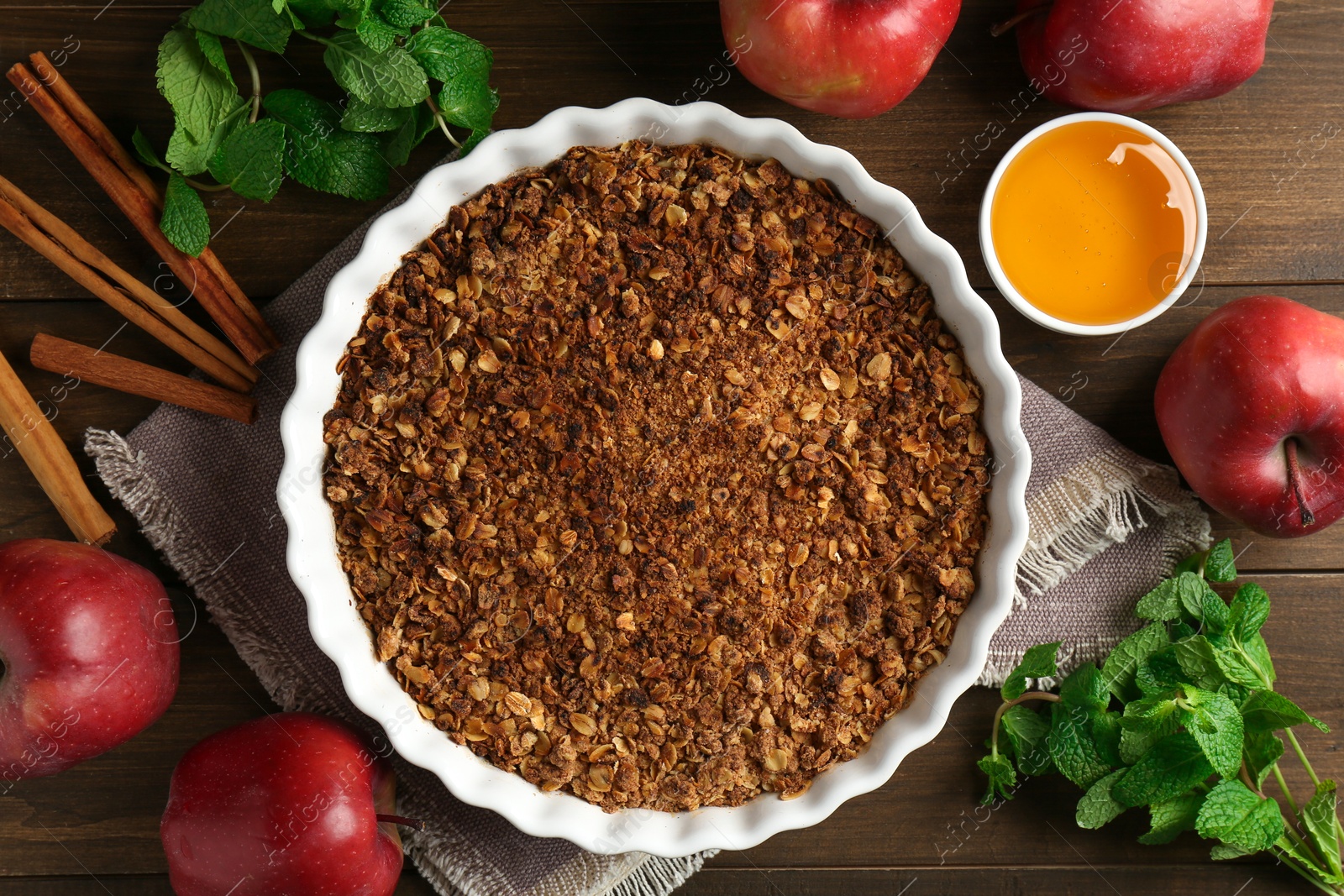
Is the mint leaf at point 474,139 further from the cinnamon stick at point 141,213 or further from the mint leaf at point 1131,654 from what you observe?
the mint leaf at point 1131,654

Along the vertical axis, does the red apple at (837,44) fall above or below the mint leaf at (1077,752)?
above

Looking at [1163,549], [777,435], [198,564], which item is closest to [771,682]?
[777,435]

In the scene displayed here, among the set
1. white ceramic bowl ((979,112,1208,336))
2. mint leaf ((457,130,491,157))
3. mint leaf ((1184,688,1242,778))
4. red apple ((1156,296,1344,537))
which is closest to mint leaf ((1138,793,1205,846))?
mint leaf ((1184,688,1242,778))

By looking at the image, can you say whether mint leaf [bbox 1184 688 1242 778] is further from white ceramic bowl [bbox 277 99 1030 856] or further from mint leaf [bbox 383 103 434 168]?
mint leaf [bbox 383 103 434 168]

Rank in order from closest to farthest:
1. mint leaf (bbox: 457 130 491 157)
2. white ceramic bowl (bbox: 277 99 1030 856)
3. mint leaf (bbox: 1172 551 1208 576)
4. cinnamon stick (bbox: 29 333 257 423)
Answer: white ceramic bowl (bbox: 277 99 1030 856) → mint leaf (bbox: 457 130 491 157) → cinnamon stick (bbox: 29 333 257 423) → mint leaf (bbox: 1172 551 1208 576)

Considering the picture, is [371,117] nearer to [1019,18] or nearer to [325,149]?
[325,149]

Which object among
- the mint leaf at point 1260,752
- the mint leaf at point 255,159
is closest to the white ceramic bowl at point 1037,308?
the mint leaf at point 1260,752
